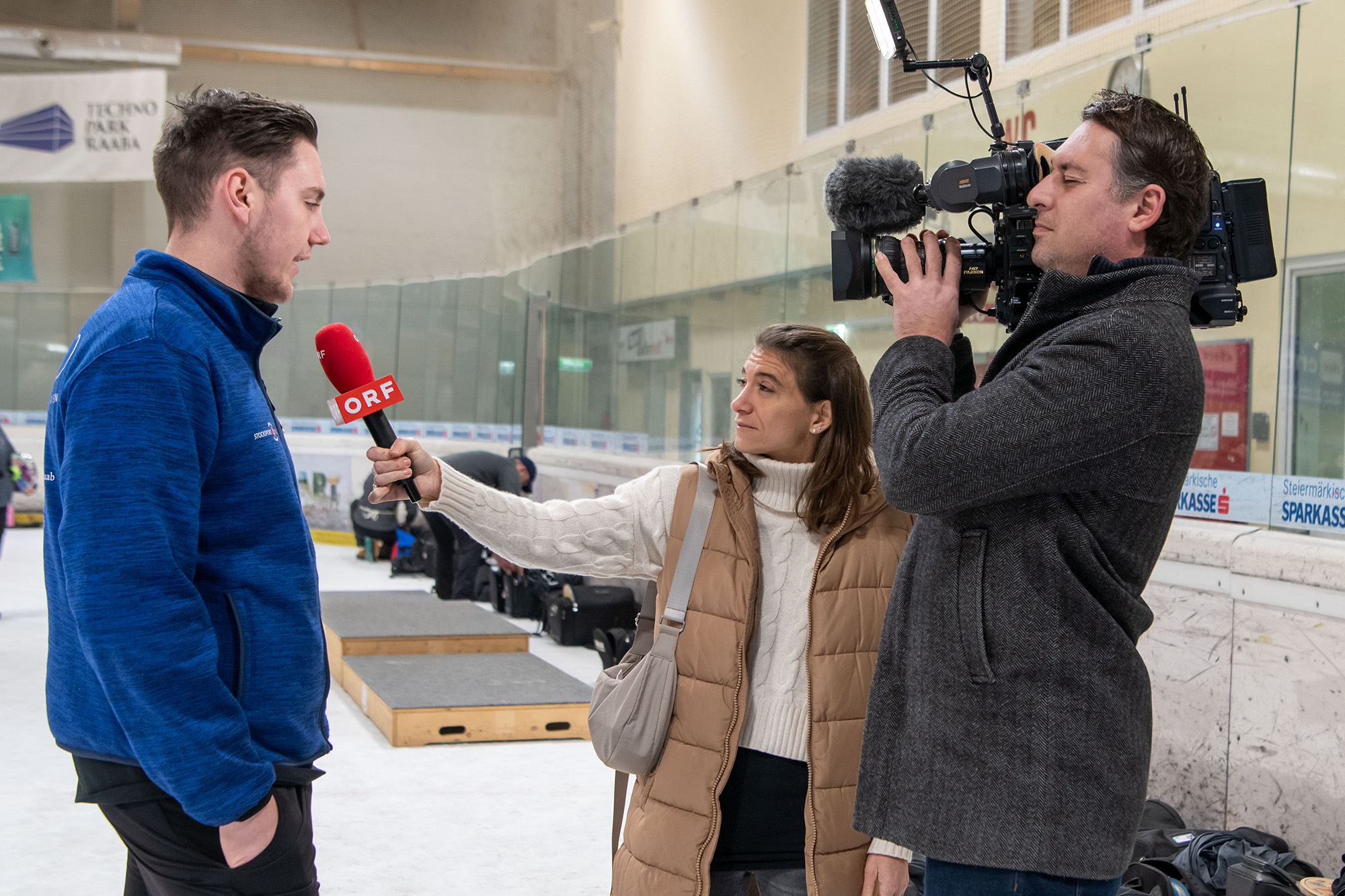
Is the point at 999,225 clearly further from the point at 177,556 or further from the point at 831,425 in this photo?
the point at 177,556

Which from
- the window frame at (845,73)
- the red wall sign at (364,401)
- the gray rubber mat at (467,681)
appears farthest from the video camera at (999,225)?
the window frame at (845,73)

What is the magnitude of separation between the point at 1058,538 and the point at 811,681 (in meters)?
0.75

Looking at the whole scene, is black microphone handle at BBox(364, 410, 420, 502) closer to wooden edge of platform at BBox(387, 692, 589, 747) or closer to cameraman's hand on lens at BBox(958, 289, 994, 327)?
cameraman's hand on lens at BBox(958, 289, 994, 327)

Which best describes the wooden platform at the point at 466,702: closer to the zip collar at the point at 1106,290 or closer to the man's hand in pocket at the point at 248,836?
the man's hand in pocket at the point at 248,836

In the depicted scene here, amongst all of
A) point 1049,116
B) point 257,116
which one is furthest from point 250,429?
point 1049,116

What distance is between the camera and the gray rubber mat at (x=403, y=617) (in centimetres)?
685

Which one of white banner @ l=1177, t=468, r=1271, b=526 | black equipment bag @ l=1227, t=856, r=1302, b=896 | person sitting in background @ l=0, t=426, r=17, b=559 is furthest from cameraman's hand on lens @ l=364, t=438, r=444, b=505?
person sitting in background @ l=0, t=426, r=17, b=559

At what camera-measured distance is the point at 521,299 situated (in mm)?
12688

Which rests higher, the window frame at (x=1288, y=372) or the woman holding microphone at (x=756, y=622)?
the window frame at (x=1288, y=372)

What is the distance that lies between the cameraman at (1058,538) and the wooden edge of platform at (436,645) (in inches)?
219

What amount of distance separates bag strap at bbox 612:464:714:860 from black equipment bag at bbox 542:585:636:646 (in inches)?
213

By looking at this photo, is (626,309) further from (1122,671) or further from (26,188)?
(26,188)

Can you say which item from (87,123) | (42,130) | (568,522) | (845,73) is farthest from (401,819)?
(42,130)

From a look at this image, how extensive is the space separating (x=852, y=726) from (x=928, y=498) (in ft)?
2.50
